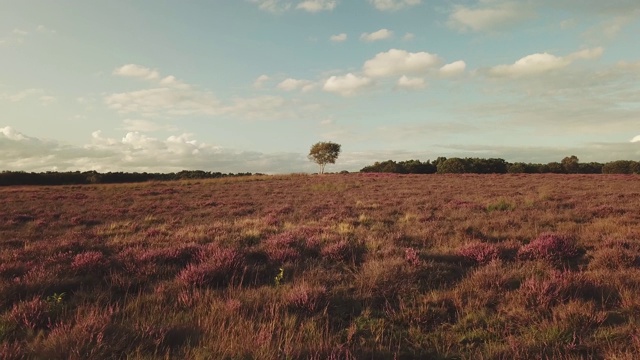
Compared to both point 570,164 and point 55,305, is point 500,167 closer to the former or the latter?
point 570,164

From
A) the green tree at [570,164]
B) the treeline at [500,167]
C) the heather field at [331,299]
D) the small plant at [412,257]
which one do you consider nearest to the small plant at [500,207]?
the heather field at [331,299]

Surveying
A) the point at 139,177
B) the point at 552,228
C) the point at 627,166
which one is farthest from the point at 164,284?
the point at 139,177

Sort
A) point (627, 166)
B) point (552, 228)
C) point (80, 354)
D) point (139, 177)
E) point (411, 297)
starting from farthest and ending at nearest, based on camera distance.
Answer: point (139, 177), point (627, 166), point (552, 228), point (411, 297), point (80, 354)

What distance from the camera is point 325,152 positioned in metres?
101

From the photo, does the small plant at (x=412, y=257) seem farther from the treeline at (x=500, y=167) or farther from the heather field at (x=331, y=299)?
the treeline at (x=500, y=167)

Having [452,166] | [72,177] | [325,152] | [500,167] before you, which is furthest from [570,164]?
[72,177]

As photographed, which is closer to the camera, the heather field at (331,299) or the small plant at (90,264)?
the heather field at (331,299)

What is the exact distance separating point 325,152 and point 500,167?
47005 millimetres

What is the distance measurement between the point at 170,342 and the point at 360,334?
2.20 metres

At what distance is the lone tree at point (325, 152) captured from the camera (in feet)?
331

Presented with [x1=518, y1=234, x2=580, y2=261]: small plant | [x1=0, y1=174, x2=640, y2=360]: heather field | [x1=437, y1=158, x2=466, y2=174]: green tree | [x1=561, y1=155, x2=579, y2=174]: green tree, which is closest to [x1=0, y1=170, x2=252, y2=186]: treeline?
[x1=437, y1=158, x2=466, y2=174]: green tree

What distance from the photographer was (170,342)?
13.9 ft

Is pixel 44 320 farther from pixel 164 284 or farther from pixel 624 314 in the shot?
pixel 624 314

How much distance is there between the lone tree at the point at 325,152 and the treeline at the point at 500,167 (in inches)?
1276
